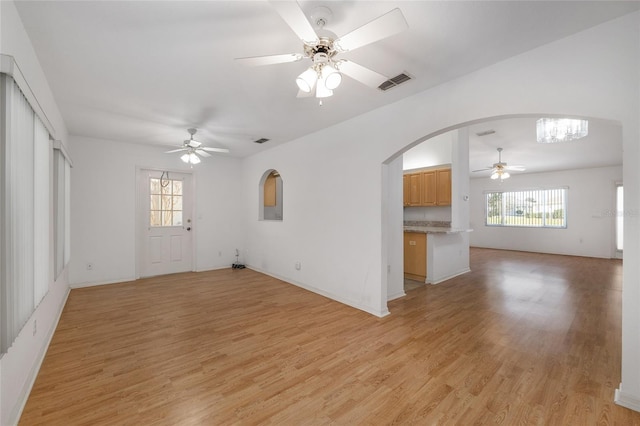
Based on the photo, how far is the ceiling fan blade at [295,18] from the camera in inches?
53.9

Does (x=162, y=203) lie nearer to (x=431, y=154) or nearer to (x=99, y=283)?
(x=99, y=283)

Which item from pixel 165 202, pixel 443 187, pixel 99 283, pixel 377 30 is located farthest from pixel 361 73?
pixel 99 283

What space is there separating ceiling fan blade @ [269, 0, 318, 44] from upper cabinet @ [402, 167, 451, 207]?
4838 millimetres

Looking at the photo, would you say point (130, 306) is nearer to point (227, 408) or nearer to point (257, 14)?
point (227, 408)

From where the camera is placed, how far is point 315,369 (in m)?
2.26

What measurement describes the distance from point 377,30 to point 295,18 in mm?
475

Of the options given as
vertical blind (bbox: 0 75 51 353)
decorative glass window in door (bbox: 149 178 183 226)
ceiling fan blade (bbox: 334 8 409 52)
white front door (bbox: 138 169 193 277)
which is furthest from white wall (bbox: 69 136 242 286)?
ceiling fan blade (bbox: 334 8 409 52)

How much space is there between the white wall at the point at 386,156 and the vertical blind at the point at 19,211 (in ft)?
10.4

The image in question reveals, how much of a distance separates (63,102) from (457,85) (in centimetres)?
470

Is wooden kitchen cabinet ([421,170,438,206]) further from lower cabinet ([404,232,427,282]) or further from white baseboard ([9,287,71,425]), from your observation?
white baseboard ([9,287,71,425])

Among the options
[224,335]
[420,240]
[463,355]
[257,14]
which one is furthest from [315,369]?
[420,240]

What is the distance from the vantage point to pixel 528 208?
358 inches

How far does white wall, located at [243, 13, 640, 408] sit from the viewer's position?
182 centimetres

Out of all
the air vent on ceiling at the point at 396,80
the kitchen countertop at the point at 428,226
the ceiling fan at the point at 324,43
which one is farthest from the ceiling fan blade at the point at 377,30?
the kitchen countertop at the point at 428,226
